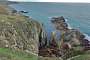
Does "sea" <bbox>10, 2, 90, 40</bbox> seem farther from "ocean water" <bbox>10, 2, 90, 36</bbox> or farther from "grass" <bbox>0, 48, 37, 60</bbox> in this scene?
"grass" <bbox>0, 48, 37, 60</bbox>

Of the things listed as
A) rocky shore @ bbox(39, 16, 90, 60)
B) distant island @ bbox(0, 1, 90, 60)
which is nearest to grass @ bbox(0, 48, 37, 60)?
distant island @ bbox(0, 1, 90, 60)

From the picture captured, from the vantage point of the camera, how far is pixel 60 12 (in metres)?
4.11

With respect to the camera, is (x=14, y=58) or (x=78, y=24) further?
(x=78, y=24)

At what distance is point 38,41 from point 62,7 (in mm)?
729

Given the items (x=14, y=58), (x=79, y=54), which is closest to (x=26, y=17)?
(x=14, y=58)

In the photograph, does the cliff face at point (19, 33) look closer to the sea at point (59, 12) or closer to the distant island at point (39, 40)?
the distant island at point (39, 40)

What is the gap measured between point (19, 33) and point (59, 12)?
2.51 feet

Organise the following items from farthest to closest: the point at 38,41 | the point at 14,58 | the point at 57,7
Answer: the point at 57,7
the point at 38,41
the point at 14,58

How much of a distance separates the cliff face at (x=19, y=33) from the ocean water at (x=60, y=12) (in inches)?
6.1

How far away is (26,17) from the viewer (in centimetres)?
405

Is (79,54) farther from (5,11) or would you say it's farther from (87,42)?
(5,11)

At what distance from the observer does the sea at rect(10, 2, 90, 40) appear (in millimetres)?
4004

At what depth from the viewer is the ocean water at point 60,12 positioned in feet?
13.1

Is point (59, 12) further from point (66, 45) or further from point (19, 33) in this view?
point (19, 33)
